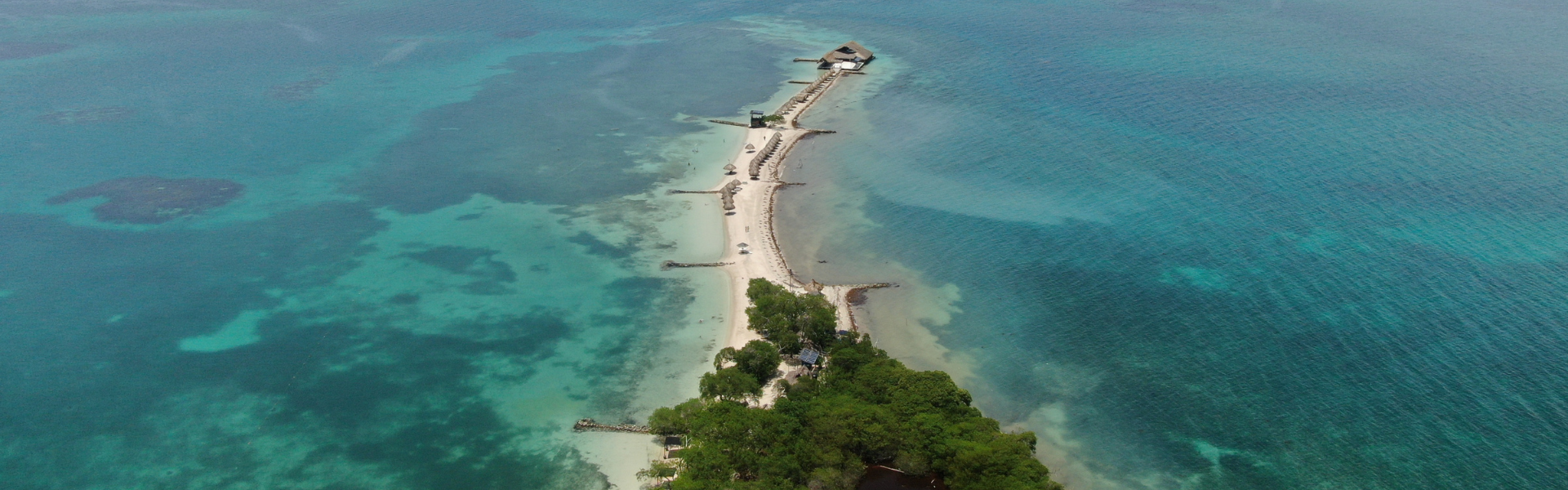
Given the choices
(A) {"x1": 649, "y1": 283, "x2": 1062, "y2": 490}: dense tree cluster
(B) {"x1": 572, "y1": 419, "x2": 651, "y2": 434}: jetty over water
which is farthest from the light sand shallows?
(B) {"x1": 572, "y1": 419, "x2": 651, "y2": 434}: jetty over water

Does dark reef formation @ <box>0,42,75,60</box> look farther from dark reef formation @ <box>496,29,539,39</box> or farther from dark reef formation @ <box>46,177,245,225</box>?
dark reef formation @ <box>496,29,539,39</box>

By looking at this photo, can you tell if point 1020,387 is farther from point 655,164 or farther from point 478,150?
point 478,150

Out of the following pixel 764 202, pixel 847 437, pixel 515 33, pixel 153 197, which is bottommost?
pixel 764 202

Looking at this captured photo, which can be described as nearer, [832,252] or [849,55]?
[832,252]

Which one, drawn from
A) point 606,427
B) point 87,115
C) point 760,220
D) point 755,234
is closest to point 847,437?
point 606,427

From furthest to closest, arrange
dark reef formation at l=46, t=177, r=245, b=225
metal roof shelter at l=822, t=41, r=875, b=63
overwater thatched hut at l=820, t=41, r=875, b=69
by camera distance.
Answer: metal roof shelter at l=822, t=41, r=875, b=63
overwater thatched hut at l=820, t=41, r=875, b=69
dark reef formation at l=46, t=177, r=245, b=225

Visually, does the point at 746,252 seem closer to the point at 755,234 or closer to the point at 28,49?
the point at 755,234
